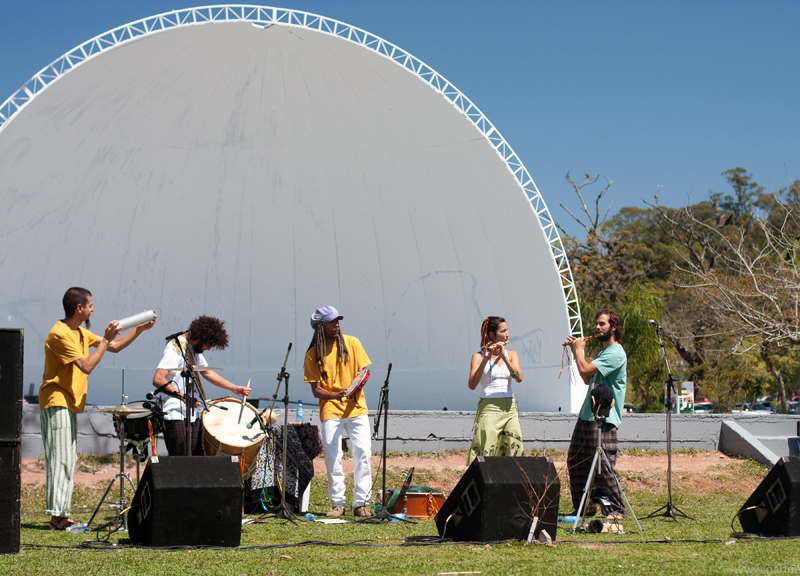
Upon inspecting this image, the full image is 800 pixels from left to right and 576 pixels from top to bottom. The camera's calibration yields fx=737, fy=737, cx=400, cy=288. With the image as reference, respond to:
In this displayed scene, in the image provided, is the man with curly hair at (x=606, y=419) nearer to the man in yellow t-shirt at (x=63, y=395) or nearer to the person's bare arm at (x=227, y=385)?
the person's bare arm at (x=227, y=385)

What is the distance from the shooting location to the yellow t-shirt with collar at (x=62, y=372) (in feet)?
18.5

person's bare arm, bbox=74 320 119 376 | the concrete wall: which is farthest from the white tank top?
the concrete wall

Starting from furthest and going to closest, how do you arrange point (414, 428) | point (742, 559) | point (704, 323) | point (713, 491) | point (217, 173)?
1. point (704, 323)
2. point (217, 173)
3. point (414, 428)
4. point (713, 491)
5. point (742, 559)

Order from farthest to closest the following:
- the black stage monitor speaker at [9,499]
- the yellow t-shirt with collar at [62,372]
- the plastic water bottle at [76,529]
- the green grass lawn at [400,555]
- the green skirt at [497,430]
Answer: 1. the green skirt at [497,430]
2. the yellow t-shirt with collar at [62,372]
3. the plastic water bottle at [76,529]
4. the black stage monitor speaker at [9,499]
5. the green grass lawn at [400,555]

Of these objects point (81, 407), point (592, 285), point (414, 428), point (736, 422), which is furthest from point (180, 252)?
point (592, 285)

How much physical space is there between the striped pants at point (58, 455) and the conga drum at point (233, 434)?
1.19 metres

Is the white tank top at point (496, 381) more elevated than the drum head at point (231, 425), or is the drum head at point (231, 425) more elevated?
the white tank top at point (496, 381)

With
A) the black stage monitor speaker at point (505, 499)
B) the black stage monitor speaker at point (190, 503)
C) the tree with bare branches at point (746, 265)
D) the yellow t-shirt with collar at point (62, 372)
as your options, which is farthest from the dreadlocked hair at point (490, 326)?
the tree with bare branches at point (746, 265)

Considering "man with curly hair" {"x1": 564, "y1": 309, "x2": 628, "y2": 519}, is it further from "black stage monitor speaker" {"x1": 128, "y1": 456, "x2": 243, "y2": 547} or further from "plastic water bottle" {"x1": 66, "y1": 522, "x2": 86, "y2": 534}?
"plastic water bottle" {"x1": 66, "y1": 522, "x2": 86, "y2": 534}

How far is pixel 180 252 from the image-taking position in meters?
15.7

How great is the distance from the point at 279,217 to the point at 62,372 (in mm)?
10253

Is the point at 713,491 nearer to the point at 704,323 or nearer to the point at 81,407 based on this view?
the point at 81,407

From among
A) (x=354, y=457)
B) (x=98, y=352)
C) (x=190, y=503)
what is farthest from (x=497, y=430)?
(x=98, y=352)

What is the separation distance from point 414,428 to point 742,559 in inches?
305
